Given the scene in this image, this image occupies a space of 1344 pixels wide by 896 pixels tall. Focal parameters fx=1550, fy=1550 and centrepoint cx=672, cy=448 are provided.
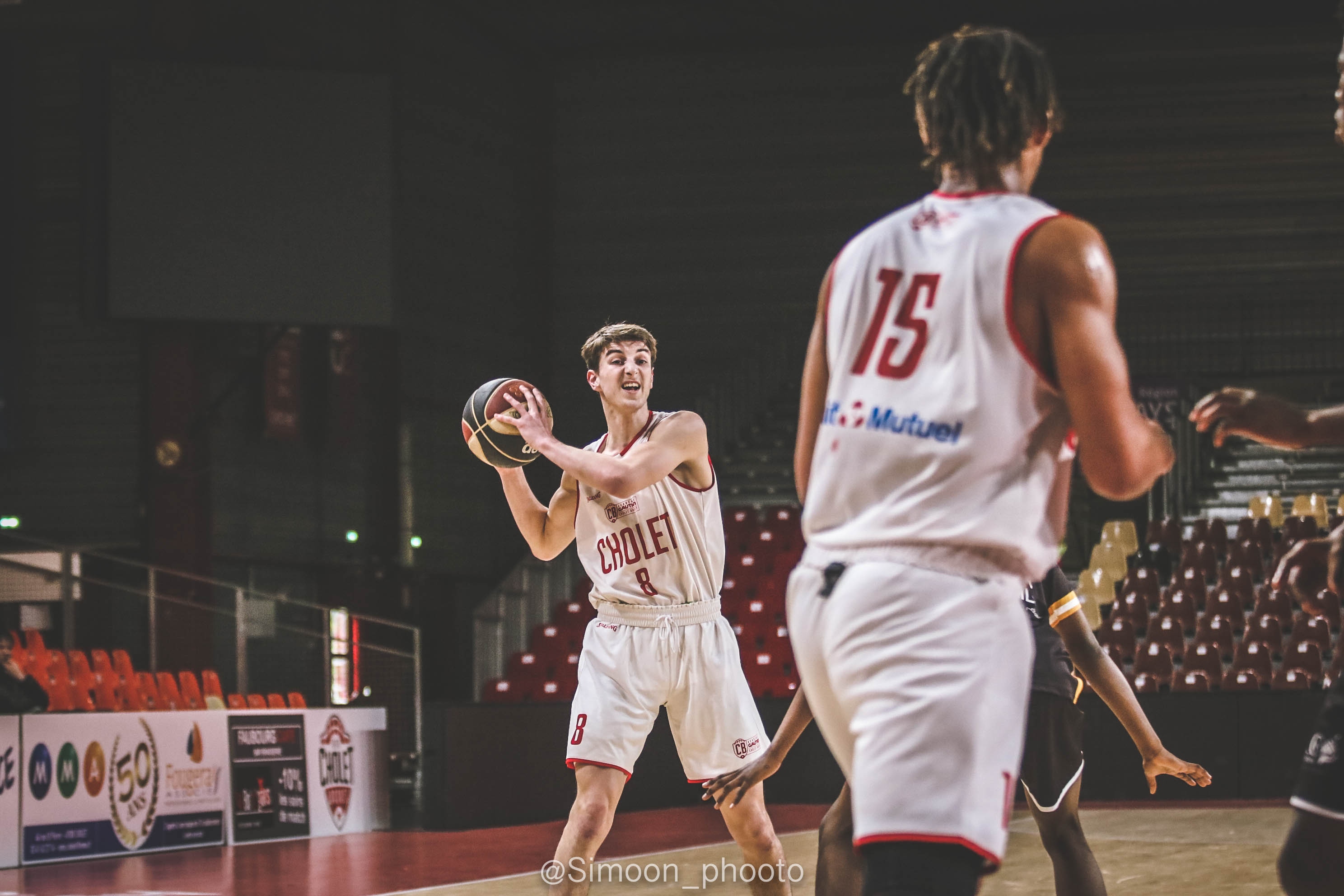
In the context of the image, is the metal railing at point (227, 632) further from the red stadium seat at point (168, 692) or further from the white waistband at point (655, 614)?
the white waistband at point (655, 614)

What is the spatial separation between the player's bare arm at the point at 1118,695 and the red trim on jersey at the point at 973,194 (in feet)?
6.30

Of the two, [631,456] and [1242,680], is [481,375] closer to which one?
[1242,680]

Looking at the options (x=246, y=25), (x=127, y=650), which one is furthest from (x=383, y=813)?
(x=246, y=25)

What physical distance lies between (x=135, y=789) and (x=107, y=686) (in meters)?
1.67

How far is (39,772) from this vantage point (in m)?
9.41

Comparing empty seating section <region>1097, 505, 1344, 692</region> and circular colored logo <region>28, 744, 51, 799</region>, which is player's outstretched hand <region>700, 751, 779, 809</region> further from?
empty seating section <region>1097, 505, 1344, 692</region>

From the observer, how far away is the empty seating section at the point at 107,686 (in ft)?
36.6

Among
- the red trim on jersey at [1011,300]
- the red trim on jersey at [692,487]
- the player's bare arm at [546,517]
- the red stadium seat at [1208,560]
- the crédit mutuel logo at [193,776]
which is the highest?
the red trim on jersey at [1011,300]

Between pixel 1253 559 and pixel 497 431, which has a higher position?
pixel 497 431

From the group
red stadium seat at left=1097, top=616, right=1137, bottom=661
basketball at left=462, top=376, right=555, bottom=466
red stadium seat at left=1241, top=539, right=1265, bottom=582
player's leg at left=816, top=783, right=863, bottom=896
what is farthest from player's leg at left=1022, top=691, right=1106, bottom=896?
red stadium seat at left=1241, top=539, right=1265, bottom=582

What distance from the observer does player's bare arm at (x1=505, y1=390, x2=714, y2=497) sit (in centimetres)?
420

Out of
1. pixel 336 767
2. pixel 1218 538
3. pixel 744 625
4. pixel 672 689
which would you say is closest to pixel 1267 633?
pixel 1218 538

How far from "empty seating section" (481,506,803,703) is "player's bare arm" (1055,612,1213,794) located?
8.89 meters

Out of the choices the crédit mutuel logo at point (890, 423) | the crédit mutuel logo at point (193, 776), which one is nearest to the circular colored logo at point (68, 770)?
the crédit mutuel logo at point (193, 776)
